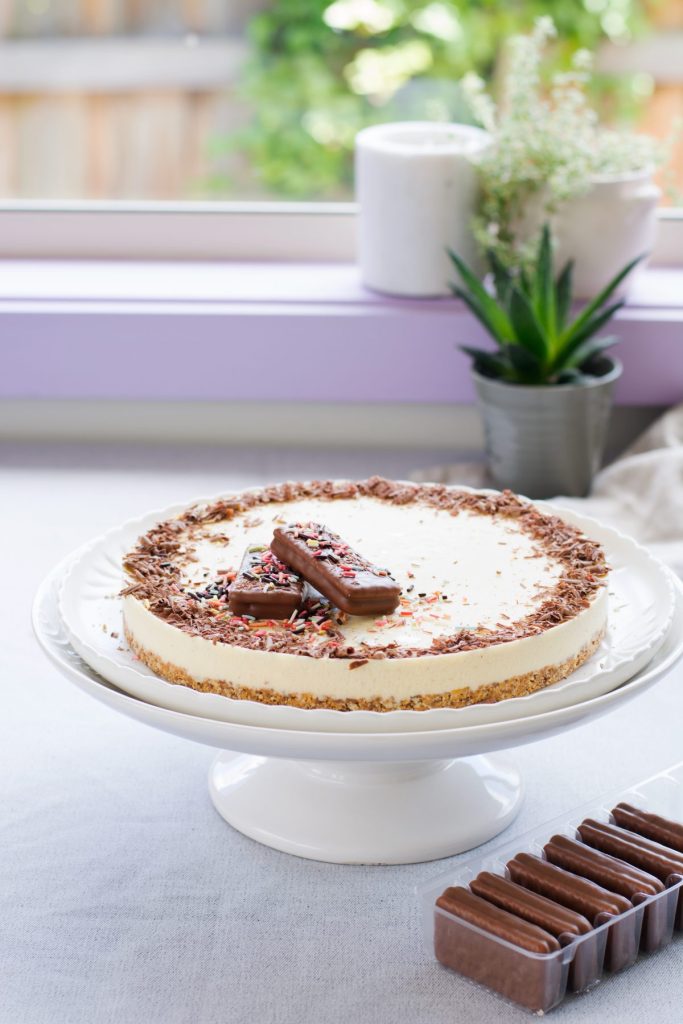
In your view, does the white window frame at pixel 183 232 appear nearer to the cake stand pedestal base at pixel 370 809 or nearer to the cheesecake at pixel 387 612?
the cheesecake at pixel 387 612

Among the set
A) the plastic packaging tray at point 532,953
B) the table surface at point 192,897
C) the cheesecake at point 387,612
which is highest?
the cheesecake at point 387,612

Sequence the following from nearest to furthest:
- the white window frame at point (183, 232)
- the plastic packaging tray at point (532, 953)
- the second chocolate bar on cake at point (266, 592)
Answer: the plastic packaging tray at point (532, 953)
the second chocolate bar on cake at point (266, 592)
the white window frame at point (183, 232)

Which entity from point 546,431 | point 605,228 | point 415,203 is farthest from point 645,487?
point 415,203

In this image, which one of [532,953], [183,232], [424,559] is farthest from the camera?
[183,232]

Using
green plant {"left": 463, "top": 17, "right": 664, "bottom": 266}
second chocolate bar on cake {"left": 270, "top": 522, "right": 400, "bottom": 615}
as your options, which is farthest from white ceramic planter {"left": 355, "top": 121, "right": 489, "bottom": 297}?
second chocolate bar on cake {"left": 270, "top": 522, "right": 400, "bottom": 615}

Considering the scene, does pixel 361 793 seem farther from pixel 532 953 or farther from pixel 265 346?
pixel 265 346

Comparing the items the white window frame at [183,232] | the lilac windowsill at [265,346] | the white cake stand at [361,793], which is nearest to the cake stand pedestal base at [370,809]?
the white cake stand at [361,793]

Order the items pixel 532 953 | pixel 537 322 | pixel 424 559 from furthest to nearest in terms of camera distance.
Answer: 1. pixel 537 322
2. pixel 424 559
3. pixel 532 953
